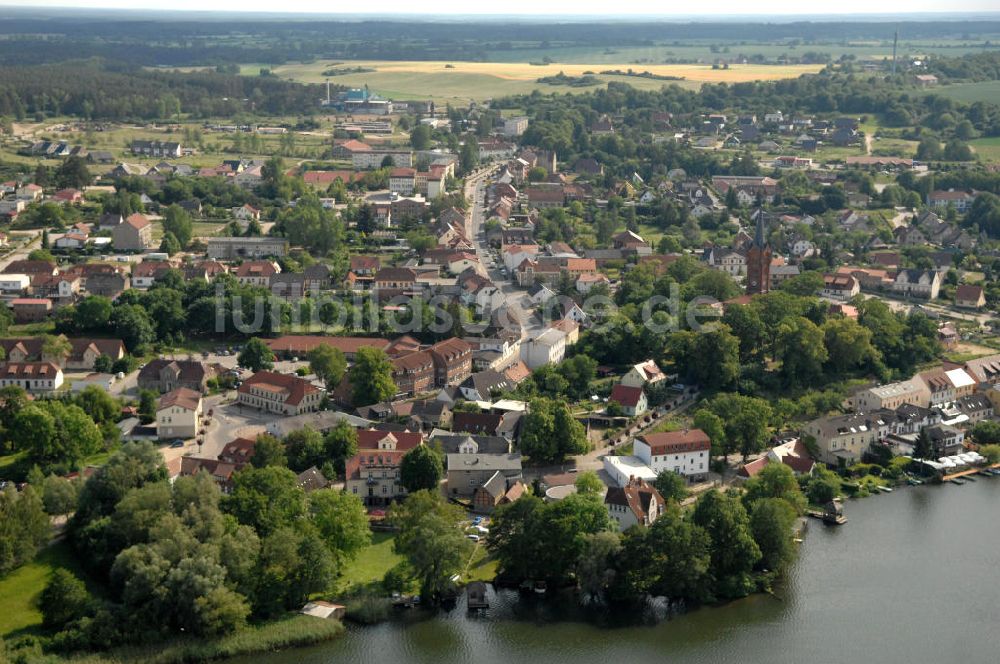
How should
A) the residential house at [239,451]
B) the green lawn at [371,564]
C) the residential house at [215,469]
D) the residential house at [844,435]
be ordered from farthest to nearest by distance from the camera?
the residential house at [844,435], the residential house at [239,451], the residential house at [215,469], the green lawn at [371,564]

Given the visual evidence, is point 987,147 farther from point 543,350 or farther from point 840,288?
point 543,350

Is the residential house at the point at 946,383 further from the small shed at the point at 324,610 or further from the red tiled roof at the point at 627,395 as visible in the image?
the small shed at the point at 324,610

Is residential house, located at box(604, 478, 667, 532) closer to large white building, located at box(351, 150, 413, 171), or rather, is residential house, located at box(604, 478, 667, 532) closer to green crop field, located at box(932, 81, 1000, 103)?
large white building, located at box(351, 150, 413, 171)

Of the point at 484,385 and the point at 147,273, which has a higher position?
the point at 147,273

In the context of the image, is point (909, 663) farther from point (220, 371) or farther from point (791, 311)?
point (220, 371)

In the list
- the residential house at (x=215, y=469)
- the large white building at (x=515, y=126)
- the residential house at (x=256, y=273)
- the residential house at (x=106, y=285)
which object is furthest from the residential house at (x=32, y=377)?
the large white building at (x=515, y=126)

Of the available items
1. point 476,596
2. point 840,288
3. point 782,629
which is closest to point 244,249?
point 840,288
